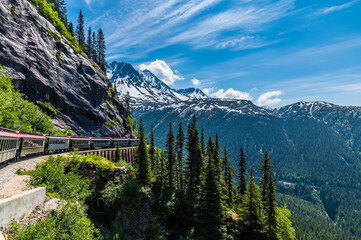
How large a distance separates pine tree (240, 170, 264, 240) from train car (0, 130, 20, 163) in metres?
30.6

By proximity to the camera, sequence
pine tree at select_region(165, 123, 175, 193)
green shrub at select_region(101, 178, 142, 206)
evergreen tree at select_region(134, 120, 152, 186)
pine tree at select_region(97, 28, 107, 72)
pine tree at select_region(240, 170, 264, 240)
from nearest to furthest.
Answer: green shrub at select_region(101, 178, 142, 206) < pine tree at select_region(240, 170, 264, 240) < evergreen tree at select_region(134, 120, 152, 186) < pine tree at select_region(165, 123, 175, 193) < pine tree at select_region(97, 28, 107, 72)

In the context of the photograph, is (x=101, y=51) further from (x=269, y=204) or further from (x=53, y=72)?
(x=269, y=204)

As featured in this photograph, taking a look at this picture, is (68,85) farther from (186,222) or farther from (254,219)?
(254,219)

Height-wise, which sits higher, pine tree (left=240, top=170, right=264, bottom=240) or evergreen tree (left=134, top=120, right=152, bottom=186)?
evergreen tree (left=134, top=120, right=152, bottom=186)

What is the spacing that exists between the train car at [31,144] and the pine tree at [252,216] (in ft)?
103

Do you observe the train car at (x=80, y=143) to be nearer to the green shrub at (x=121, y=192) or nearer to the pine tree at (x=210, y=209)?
the green shrub at (x=121, y=192)

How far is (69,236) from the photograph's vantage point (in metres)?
10.8

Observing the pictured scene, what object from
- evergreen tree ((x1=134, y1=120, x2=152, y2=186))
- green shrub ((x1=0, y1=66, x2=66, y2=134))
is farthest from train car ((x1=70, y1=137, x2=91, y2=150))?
evergreen tree ((x1=134, y1=120, x2=152, y2=186))

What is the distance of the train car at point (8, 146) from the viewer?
59.3ft

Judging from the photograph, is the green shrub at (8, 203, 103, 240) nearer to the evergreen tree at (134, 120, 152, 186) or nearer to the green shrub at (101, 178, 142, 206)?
the green shrub at (101, 178, 142, 206)

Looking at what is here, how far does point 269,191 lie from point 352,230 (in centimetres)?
22836

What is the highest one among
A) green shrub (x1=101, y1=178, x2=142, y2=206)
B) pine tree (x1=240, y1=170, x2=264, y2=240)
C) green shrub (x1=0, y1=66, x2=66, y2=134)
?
green shrub (x1=0, y1=66, x2=66, y2=134)

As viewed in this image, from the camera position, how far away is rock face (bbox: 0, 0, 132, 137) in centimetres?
4916

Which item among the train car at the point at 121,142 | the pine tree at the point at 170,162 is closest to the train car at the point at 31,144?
the train car at the point at 121,142
